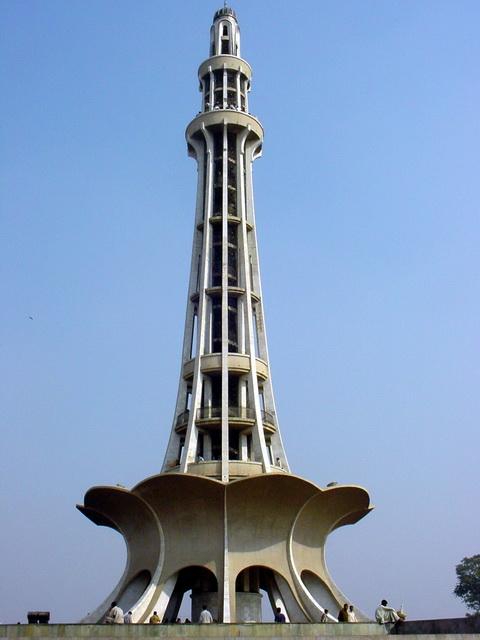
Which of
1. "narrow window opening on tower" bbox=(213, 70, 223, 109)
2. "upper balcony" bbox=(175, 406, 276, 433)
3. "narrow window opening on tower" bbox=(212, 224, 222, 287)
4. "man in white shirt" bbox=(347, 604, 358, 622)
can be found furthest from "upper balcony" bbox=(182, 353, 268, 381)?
"narrow window opening on tower" bbox=(213, 70, 223, 109)

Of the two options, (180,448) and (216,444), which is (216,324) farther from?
(180,448)

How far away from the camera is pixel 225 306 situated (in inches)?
1403

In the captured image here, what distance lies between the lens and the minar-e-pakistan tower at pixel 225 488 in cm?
2934

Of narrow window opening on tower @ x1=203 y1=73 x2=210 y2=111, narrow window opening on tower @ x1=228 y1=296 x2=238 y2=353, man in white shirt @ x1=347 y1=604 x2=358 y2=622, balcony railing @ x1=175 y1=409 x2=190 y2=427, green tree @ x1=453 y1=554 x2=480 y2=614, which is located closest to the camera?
man in white shirt @ x1=347 y1=604 x2=358 y2=622

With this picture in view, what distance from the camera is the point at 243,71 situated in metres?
42.0

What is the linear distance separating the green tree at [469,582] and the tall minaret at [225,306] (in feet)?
100

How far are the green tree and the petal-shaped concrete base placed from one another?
30.0 metres

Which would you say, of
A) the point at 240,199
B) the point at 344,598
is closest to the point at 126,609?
the point at 344,598

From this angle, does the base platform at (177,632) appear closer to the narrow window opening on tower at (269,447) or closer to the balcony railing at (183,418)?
the narrow window opening on tower at (269,447)

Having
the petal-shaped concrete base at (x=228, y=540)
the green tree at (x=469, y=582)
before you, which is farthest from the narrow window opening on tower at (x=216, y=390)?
the green tree at (x=469, y=582)

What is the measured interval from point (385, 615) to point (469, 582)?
40407mm

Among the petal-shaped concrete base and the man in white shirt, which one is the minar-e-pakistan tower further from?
the man in white shirt

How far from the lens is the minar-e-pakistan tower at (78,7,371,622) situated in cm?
2934

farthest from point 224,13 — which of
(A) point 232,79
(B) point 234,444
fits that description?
(B) point 234,444
